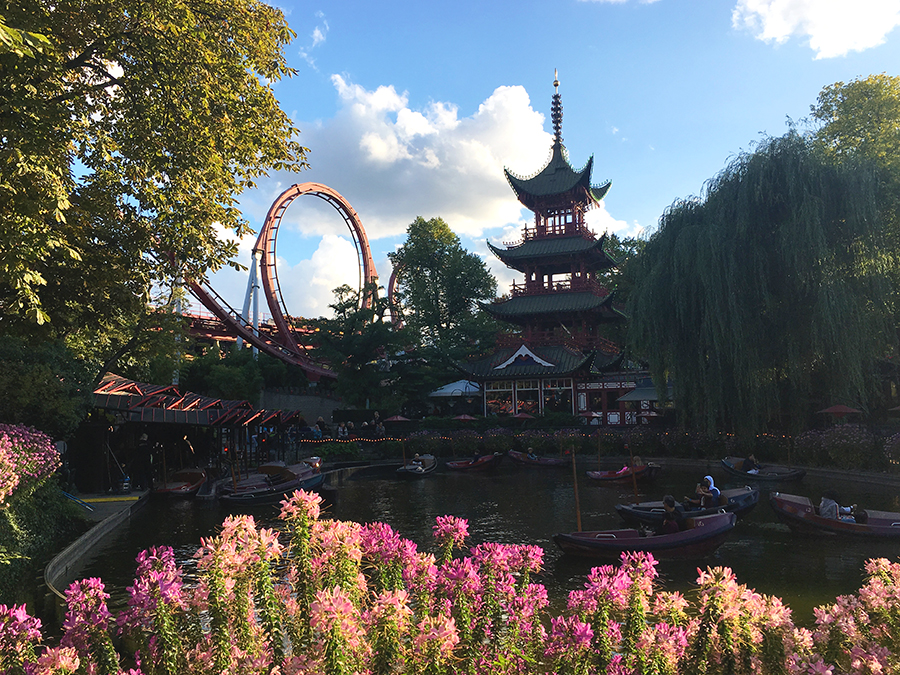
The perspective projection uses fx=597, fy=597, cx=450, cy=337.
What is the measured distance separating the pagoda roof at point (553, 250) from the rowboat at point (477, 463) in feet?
59.7

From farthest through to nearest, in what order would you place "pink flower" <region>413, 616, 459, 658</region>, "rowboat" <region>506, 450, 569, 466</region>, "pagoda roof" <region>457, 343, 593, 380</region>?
"pagoda roof" <region>457, 343, 593, 380</region> < "rowboat" <region>506, 450, 569, 466</region> < "pink flower" <region>413, 616, 459, 658</region>

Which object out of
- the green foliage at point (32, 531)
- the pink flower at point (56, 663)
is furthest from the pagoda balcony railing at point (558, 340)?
the pink flower at point (56, 663)

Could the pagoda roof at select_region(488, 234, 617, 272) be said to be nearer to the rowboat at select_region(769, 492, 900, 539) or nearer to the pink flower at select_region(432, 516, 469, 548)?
the rowboat at select_region(769, 492, 900, 539)

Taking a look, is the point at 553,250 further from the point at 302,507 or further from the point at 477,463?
the point at 302,507

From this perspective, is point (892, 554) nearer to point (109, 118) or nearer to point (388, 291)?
point (109, 118)

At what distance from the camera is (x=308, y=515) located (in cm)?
409

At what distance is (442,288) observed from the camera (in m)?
54.7

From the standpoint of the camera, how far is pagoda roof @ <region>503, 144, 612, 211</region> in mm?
45406

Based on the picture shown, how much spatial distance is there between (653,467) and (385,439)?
16.9 meters

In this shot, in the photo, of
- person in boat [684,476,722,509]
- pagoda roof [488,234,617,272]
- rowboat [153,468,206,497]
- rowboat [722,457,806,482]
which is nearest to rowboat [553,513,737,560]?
person in boat [684,476,722,509]

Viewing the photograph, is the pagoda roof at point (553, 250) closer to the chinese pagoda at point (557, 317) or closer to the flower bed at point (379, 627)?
the chinese pagoda at point (557, 317)

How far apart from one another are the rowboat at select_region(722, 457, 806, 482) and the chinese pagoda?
39.1 ft

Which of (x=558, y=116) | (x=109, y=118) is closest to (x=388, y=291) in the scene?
(x=558, y=116)

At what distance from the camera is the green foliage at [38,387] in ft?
46.4
